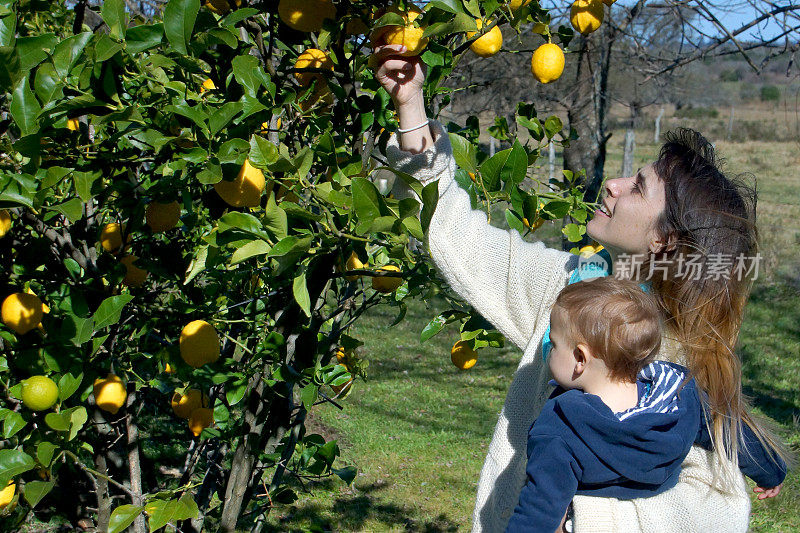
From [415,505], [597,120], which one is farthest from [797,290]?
[415,505]

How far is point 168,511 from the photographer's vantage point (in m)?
1.38

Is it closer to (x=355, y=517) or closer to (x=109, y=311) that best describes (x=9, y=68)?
(x=109, y=311)

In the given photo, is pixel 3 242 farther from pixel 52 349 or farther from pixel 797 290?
pixel 797 290

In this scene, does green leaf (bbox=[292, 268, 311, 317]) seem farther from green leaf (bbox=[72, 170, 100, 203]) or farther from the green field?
the green field

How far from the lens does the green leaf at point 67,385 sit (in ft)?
4.30

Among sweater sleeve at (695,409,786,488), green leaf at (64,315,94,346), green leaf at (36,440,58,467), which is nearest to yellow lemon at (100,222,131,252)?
green leaf at (64,315,94,346)

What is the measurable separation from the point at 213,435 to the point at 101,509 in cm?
29

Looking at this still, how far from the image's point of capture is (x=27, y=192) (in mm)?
1067

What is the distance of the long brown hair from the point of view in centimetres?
123

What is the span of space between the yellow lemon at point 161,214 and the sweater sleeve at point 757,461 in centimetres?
106

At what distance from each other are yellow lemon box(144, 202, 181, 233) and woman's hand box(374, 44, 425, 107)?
0.52m

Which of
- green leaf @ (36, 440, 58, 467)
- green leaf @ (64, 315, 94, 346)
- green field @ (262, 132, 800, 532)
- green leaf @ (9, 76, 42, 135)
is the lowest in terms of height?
→ green field @ (262, 132, 800, 532)

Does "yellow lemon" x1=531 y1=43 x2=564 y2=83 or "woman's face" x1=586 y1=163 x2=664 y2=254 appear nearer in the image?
"woman's face" x1=586 y1=163 x2=664 y2=254

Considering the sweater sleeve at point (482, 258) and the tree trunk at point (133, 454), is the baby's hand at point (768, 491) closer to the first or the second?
the sweater sleeve at point (482, 258)
